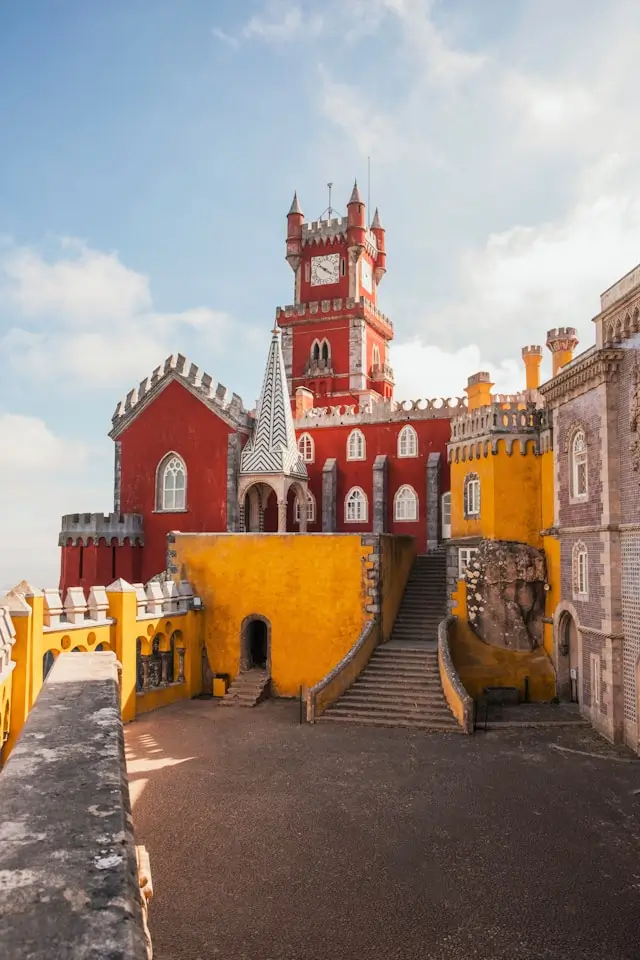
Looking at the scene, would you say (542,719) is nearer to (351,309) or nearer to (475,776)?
(475,776)

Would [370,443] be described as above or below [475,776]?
above

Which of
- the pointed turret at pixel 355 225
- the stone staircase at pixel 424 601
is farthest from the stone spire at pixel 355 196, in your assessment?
the stone staircase at pixel 424 601

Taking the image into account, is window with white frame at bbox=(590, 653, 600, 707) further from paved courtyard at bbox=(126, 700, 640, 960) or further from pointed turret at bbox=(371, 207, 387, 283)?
pointed turret at bbox=(371, 207, 387, 283)

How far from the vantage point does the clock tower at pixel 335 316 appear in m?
42.0

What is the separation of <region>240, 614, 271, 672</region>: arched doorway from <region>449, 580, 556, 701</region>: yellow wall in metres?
5.84

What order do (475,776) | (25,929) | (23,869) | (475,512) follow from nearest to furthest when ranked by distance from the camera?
(25,929) < (23,869) < (475,776) < (475,512)

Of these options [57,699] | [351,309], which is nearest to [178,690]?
[57,699]

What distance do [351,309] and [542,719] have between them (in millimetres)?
29176

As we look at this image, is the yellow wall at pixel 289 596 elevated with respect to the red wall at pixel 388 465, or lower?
lower

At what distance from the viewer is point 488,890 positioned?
955 cm

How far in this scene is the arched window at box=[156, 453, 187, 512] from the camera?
29.0 m

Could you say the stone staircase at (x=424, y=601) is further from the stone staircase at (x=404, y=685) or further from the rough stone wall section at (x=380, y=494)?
the rough stone wall section at (x=380, y=494)

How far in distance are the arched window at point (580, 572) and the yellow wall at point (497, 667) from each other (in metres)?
3.43

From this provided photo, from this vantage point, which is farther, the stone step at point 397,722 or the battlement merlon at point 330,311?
the battlement merlon at point 330,311
